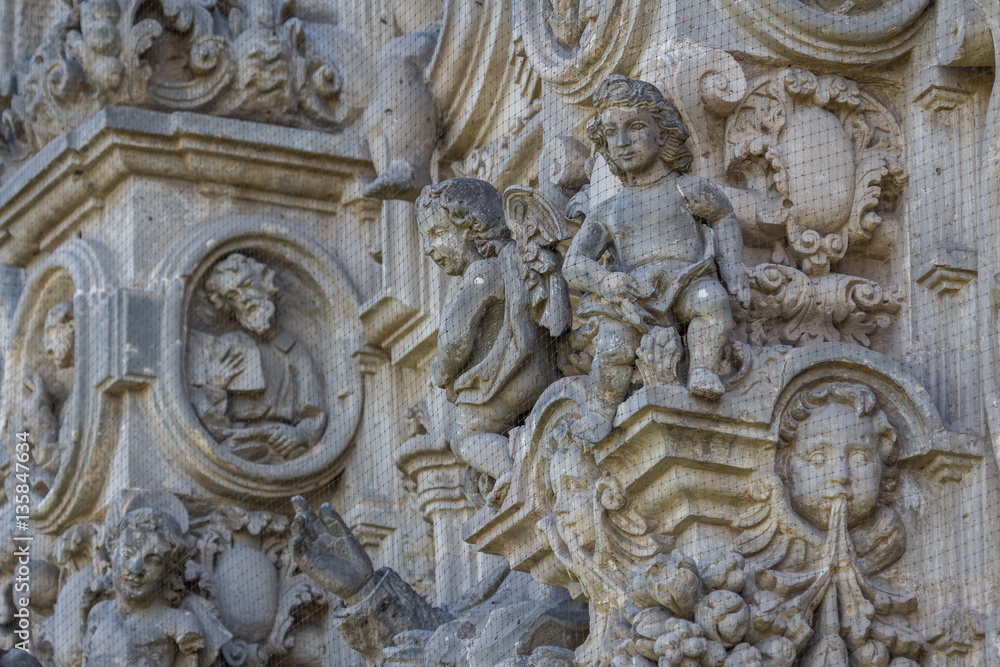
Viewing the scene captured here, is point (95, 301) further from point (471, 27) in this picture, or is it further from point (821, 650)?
point (821, 650)

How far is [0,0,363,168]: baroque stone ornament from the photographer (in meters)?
11.0

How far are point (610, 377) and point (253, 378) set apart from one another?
11.8 feet

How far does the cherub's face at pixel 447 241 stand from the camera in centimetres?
874

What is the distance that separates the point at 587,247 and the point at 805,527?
1224mm

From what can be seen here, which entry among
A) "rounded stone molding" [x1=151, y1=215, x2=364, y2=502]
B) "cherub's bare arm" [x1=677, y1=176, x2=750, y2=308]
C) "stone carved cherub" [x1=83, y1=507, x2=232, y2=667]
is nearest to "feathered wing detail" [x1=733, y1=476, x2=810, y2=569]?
"cherub's bare arm" [x1=677, y1=176, x2=750, y2=308]

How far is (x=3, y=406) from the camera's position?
1162 cm

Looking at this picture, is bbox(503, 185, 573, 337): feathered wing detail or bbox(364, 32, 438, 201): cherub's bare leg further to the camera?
bbox(364, 32, 438, 201): cherub's bare leg

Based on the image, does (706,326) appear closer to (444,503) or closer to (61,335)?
(444,503)

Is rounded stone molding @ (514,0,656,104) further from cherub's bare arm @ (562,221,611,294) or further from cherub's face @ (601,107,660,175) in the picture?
cherub's bare arm @ (562,221,611,294)

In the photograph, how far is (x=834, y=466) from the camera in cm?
753

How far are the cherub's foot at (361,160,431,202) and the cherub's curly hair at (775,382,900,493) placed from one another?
339cm

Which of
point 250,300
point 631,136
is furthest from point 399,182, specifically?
point 631,136

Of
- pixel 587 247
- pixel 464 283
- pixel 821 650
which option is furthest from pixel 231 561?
pixel 821 650

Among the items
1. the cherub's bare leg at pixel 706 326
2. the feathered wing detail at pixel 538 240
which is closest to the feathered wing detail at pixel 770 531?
the cherub's bare leg at pixel 706 326
